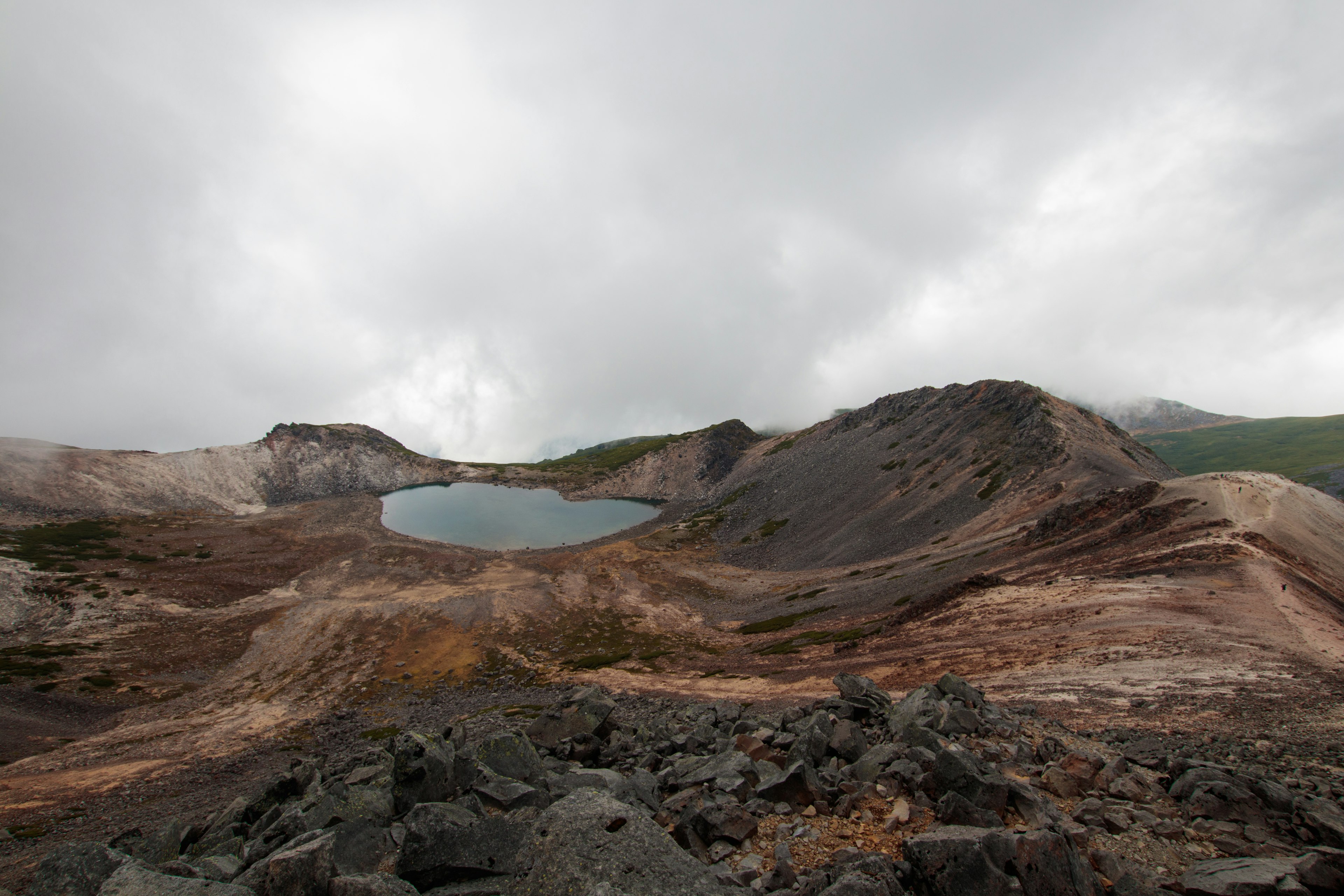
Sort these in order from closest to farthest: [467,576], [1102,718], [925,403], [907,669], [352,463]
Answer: [1102,718]
[907,669]
[467,576]
[925,403]
[352,463]

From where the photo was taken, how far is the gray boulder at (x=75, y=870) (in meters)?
9.45

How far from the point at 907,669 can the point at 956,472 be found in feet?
224

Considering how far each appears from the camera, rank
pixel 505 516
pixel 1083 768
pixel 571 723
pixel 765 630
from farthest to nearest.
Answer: pixel 505 516, pixel 765 630, pixel 571 723, pixel 1083 768

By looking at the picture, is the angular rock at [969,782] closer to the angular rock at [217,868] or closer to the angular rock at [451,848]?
the angular rock at [451,848]

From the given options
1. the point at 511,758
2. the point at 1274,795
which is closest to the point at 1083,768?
the point at 1274,795

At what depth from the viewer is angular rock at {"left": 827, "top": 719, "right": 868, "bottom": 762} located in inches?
555

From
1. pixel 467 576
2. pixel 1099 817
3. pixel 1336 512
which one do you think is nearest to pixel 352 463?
pixel 467 576

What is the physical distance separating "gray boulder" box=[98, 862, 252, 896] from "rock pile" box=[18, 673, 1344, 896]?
4cm

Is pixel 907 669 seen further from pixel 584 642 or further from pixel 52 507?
pixel 52 507

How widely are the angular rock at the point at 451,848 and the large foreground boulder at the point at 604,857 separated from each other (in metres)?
0.51

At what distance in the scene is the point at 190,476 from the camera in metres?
156

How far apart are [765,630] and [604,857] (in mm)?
53184

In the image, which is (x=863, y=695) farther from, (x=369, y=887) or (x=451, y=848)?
(x=369, y=887)

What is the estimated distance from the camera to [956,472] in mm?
89625
